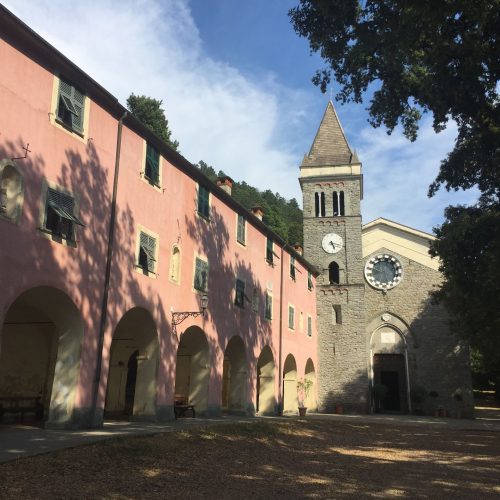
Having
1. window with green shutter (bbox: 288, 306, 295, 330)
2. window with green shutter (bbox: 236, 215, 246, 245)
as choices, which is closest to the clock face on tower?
window with green shutter (bbox: 288, 306, 295, 330)

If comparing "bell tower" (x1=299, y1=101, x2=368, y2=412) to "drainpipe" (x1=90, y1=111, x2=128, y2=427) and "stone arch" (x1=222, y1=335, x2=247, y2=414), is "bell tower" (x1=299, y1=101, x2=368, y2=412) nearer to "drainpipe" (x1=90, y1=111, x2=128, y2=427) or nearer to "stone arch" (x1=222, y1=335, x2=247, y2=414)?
"stone arch" (x1=222, y1=335, x2=247, y2=414)

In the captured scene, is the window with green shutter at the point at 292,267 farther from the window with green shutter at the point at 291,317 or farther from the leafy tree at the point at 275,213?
the leafy tree at the point at 275,213

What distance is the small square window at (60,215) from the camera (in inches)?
489

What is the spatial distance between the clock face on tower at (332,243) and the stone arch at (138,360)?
1852 centimetres

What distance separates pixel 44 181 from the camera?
485 inches

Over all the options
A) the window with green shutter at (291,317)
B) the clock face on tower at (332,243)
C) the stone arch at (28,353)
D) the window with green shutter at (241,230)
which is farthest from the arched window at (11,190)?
the clock face on tower at (332,243)

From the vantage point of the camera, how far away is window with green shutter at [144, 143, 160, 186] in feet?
54.1

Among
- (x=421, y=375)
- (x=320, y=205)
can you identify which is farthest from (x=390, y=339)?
(x=320, y=205)

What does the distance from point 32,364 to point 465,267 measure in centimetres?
1504

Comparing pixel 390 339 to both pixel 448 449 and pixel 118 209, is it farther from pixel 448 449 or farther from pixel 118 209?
pixel 118 209

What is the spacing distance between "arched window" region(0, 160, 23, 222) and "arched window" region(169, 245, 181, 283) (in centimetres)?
656

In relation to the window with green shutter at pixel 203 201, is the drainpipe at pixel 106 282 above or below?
below

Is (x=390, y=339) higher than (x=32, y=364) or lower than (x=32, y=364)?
higher

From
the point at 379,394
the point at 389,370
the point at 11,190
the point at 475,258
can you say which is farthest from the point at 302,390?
the point at 11,190
